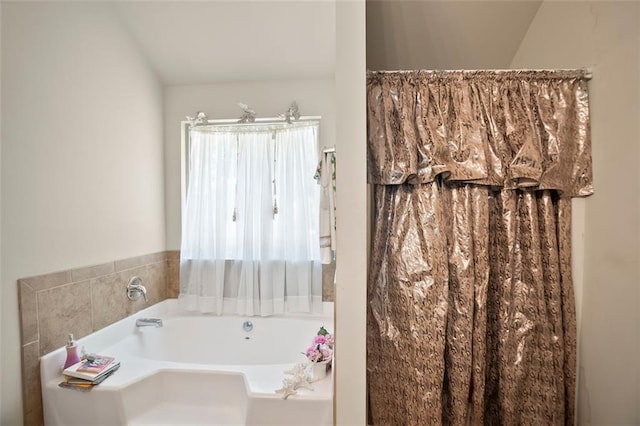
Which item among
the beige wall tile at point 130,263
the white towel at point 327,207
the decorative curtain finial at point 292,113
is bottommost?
the beige wall tile at point 130,263

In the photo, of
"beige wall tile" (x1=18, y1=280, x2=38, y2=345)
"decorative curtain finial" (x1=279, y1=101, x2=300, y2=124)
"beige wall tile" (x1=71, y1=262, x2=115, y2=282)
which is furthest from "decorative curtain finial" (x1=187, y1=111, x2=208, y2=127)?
"beige wall tile" (x1=18, y1=280, x2=38, y2=345)

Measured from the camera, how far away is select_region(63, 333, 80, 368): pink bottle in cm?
160

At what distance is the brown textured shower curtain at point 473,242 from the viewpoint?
120cm

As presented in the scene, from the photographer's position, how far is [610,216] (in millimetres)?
1133

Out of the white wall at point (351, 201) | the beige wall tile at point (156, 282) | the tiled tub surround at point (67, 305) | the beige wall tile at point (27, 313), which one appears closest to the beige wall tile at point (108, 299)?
the tiled tub surround at point (67, 305)

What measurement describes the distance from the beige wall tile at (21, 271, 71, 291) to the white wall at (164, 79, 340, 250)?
38.3 inches

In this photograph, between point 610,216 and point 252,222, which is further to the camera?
point 252,222

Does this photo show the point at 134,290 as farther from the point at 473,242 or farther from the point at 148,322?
the point at 473,242

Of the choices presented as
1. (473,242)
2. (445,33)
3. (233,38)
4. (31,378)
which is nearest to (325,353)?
(473,242)

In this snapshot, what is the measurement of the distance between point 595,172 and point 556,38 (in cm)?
66

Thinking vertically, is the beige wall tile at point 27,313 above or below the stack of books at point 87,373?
above

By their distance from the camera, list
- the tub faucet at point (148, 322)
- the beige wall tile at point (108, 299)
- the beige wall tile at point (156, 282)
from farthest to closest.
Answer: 1. the beige wall tile at point (156, 282)
2. the tub faucet at point (148, 322)
3. the beige wall tile at point (108, 299)

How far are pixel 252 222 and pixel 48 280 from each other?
1.31 m

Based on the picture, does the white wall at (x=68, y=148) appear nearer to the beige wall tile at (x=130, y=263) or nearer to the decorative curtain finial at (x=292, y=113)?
the beige wall tile at (x=130, y=263)
